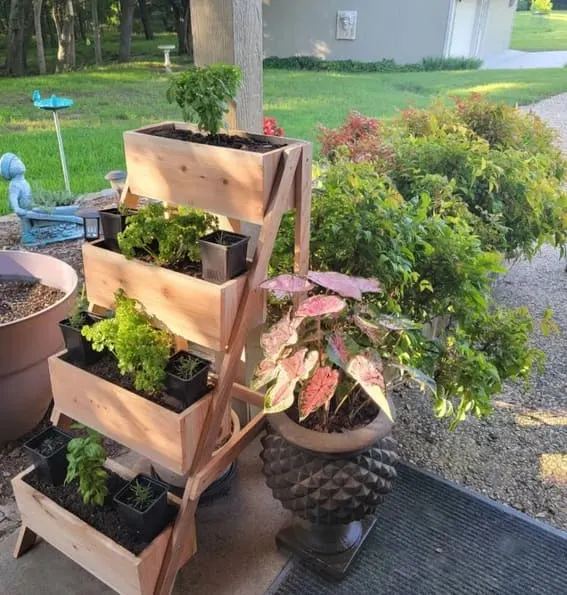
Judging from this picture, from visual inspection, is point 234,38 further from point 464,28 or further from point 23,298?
point 464,28

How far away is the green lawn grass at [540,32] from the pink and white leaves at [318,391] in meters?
20.3

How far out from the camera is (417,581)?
1704mm

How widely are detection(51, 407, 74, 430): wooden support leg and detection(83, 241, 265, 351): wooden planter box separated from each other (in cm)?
40

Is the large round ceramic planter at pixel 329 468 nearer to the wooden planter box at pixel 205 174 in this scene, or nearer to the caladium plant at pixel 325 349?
the caladium plant at pixel 325 349

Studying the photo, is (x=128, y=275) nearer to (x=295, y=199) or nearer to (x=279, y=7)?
(x=295, y=199)

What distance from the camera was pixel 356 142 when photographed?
3.27 meters

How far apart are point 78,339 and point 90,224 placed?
1.37 meters

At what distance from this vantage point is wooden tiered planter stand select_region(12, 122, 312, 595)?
4.66ft

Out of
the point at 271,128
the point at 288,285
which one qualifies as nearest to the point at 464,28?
the point at 271,128

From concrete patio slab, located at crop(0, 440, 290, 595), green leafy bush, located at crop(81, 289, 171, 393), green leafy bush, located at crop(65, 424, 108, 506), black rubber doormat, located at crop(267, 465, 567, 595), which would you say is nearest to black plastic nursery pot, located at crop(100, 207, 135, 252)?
green leafy bush, located at crop(81, 289, 171, 393)

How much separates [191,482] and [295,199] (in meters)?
0.81

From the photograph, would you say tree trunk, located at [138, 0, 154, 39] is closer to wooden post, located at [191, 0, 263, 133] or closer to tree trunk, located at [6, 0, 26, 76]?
tree trunk, located at [6, 0, 26, 76]

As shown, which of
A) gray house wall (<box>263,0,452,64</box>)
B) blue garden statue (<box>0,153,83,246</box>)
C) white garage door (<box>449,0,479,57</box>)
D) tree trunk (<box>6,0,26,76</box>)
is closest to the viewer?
blue garden statue (<box>0,153,83,246</box>)

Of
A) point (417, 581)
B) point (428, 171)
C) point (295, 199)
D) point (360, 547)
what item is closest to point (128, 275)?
point (295, 199)
